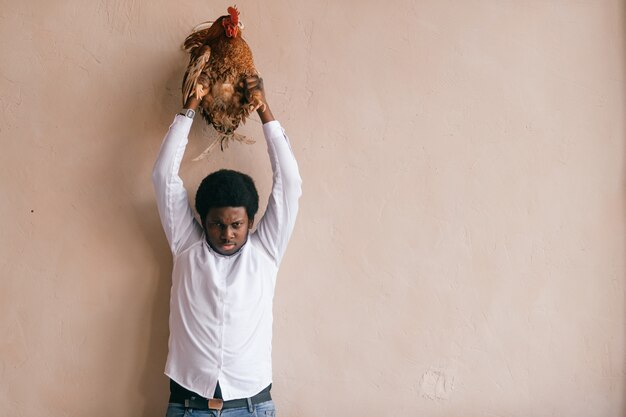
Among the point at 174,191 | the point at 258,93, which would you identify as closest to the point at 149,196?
the point at 174,191

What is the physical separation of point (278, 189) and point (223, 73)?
399 mm

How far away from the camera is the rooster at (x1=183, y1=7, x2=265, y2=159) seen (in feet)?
6.19

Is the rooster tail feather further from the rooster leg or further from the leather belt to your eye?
the leather belt

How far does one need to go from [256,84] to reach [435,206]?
0.76 m

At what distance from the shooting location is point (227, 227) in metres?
1.86

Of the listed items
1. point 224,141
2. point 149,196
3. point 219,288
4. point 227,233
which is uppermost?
point 224,141

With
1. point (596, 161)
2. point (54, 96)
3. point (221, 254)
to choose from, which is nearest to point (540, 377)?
point (596, 161)

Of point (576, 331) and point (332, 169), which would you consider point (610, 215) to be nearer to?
point (576, 331)

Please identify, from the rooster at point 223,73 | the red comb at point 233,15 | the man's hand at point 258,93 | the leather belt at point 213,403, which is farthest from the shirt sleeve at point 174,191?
the leather belt at point 213,403

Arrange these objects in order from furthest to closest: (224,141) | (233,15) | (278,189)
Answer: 1. (224,141)
2. (278,189)
3. (233,15)

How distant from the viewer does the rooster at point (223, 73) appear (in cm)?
189

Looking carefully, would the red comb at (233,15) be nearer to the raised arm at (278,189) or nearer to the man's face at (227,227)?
the raised arm at (278,189)

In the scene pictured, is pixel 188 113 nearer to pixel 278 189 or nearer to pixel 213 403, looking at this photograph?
pixel 278 189

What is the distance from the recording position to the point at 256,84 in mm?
1907
